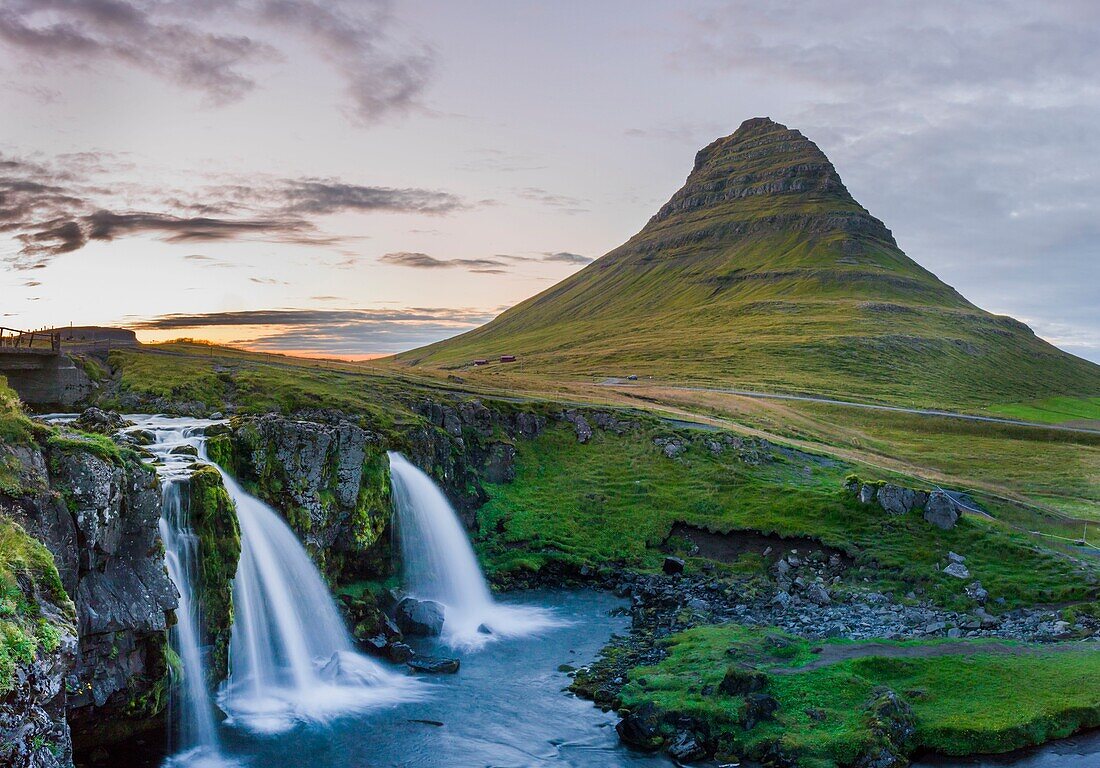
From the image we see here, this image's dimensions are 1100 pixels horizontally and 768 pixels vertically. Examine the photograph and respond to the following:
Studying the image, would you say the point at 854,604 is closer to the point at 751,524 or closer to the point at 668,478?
the point at 751,524

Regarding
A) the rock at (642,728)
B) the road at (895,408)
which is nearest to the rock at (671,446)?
the rock at (642,728)

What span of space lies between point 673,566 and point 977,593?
18.0 metres

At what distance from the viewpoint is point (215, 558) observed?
33469 mm

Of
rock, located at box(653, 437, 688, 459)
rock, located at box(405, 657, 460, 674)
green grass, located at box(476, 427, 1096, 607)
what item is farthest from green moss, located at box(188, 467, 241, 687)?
rock, located at box(653, 437, 688, 459)

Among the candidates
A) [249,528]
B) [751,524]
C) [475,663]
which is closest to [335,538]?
[249,528]

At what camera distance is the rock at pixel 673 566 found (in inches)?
2073

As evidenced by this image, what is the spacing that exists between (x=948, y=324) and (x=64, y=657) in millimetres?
213715

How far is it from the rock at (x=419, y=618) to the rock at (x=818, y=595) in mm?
21584

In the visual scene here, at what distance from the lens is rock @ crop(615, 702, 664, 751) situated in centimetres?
3059

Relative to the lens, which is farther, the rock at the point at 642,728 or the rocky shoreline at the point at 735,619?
the rocky shoreline at the point at 735,619

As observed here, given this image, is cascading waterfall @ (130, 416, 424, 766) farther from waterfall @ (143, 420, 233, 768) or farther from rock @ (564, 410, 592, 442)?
rock @ (564, 410, 592, 442)

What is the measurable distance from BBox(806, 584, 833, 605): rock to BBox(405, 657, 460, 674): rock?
21386 millimetres

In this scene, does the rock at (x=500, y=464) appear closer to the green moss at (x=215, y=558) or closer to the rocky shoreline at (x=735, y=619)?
the rocky shoreline at (x=735, y=619)

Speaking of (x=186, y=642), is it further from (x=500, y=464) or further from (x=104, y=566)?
(x=500, y=464)
